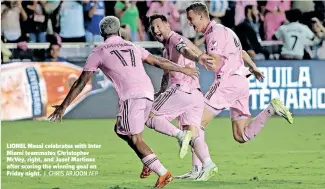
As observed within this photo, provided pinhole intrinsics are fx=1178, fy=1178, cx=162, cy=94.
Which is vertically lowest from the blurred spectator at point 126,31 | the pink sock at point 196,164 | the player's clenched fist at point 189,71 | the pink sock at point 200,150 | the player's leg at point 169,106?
the pink sock at point 196,164

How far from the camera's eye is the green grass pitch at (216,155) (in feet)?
42.7

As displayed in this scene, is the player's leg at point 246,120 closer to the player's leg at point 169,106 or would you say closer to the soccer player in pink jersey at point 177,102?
the soccer player in pink jersey at point 177,102

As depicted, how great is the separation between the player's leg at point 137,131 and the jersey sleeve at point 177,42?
2.58ft

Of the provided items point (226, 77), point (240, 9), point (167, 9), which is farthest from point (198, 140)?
point (240, 9)

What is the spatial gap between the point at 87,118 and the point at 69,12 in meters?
1.86

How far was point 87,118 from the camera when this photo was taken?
66.4 ft

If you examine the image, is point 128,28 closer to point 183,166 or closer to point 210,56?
point 183,166

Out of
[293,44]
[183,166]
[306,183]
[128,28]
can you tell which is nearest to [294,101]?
[293,44]

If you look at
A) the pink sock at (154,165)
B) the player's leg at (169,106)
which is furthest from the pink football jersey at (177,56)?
the pink sock at (154,165)

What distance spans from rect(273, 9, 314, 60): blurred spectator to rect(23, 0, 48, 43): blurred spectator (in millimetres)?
4205

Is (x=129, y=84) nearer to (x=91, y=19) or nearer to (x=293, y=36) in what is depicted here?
(x=91, y=19)

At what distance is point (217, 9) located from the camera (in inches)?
829

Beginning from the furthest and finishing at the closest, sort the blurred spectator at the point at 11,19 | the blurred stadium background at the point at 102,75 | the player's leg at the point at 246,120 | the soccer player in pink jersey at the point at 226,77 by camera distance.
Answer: the blurred spectator at the point at 11,19, the blurred stadium background at the point at 102,75, the player's leg at the point at 246,120, the soccer player in pink jersey at the point at 226,77

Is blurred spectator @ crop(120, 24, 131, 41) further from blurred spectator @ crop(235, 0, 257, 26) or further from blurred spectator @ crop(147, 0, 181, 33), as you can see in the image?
blurred spectator @ crop(235, 0, 257, 26)
